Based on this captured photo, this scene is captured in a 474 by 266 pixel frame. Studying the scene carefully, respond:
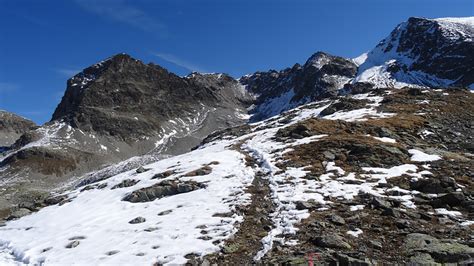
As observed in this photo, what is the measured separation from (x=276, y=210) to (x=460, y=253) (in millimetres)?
9238

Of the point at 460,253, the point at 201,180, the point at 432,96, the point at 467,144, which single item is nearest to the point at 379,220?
the point at 460,253

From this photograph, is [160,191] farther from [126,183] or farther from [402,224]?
[402,224]

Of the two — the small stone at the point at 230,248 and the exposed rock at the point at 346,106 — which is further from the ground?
the exposed rock at the point at 346,106

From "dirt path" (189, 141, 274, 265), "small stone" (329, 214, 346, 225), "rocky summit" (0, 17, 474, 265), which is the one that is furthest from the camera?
"small stone" (329, 214, 346, 225)

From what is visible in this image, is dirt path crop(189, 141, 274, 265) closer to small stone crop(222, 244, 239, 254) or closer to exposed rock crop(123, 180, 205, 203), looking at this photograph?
small stone crop(222, 244, 239, 254)

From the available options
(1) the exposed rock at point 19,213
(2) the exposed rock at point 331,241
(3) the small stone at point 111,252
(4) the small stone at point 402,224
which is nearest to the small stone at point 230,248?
(2) the exposed rock at point 331,241

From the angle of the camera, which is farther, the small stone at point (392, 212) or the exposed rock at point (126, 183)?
the exposed rock at point (126, 183)

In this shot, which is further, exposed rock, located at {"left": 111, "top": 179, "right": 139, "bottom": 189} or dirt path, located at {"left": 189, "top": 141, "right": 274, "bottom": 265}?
exposed rock, located at {"left": 111, "top": 179, "right": 139, "bottom": 189}

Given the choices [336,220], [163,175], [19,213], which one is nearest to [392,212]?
[336,220]

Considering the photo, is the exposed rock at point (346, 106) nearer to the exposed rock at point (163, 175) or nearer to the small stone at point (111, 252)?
the exposed rock at point (163, 175)

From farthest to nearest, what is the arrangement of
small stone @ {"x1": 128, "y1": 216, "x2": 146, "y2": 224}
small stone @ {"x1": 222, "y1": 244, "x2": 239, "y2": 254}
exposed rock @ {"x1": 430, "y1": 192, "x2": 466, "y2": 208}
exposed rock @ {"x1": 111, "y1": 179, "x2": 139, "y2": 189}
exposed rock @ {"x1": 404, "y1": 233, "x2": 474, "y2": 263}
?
exposed rock @ {"x1": 111, "y1": 179, "x2": 139, "y2": 189}
small stone @ {"x1": 128, "y1": 216, "x2": 146, "y2": 224}
exposed rock @ {"x1": 430, "y1": 192, "x2": 466, "y2": 208}
small stone @ {"x1": 222, "y1": 244, "x2": 239, "y2": 254}
exposed rock @ {"x1": 404, "y1": 233, "x2": 474, "y2": 263}

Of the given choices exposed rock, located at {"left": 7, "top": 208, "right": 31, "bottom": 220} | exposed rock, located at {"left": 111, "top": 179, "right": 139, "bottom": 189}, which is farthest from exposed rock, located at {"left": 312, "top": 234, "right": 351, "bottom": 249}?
exposed rock, located at {"left": 7, "top": 208, "right": 31, "bottom": 220}

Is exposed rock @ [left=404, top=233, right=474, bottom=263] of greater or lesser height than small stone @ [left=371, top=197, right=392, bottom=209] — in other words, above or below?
below

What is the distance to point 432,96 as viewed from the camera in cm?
6694
